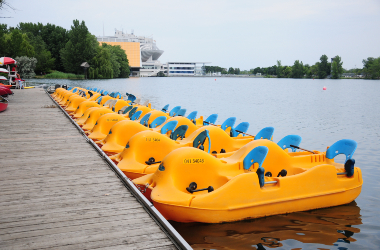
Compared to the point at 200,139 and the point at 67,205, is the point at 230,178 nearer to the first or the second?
the point at 200,139

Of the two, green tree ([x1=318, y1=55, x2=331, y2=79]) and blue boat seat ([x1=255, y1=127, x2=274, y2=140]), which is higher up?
green tree ([x1=318, y1=55, x2=331, y2=79])

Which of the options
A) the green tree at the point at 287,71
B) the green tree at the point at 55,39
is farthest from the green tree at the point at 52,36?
the green tree at the point at 287,71

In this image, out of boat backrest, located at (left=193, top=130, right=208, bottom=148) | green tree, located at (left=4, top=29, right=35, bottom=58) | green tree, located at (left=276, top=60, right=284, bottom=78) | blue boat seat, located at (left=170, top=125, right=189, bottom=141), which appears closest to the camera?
boat backrest, located at (left=193, top=130, right=208, bottom=148)

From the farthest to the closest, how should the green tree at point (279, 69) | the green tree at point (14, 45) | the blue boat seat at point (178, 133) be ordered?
the green tree at point (279, 69), the green tree at point (14, 45), the blue boat seat at point (178, 133)

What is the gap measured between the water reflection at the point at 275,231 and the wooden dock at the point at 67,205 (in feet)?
3.86

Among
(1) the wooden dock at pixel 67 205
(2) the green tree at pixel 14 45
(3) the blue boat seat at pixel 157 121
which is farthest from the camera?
(2) the green tree at pixel 14 45

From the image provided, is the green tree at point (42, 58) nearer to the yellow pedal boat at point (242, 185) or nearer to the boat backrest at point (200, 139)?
the boat backrest at point (200, 139)

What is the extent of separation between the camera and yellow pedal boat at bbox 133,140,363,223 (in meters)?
4.73

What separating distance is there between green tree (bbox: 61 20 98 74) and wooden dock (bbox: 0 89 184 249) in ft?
214

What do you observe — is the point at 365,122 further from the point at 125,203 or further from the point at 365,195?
the point at 125,203

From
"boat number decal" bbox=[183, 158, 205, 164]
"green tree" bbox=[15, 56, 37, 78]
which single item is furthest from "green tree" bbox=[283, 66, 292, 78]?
"boat number decal" bbox=[183, 158, 205, 164]

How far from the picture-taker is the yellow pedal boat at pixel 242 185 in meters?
4.73

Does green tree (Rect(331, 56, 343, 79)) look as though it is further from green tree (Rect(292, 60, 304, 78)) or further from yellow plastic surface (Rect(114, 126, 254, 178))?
yellow plastic surface (Rect(114, 126, 254, 178))

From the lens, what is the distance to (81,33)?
68938 mm
